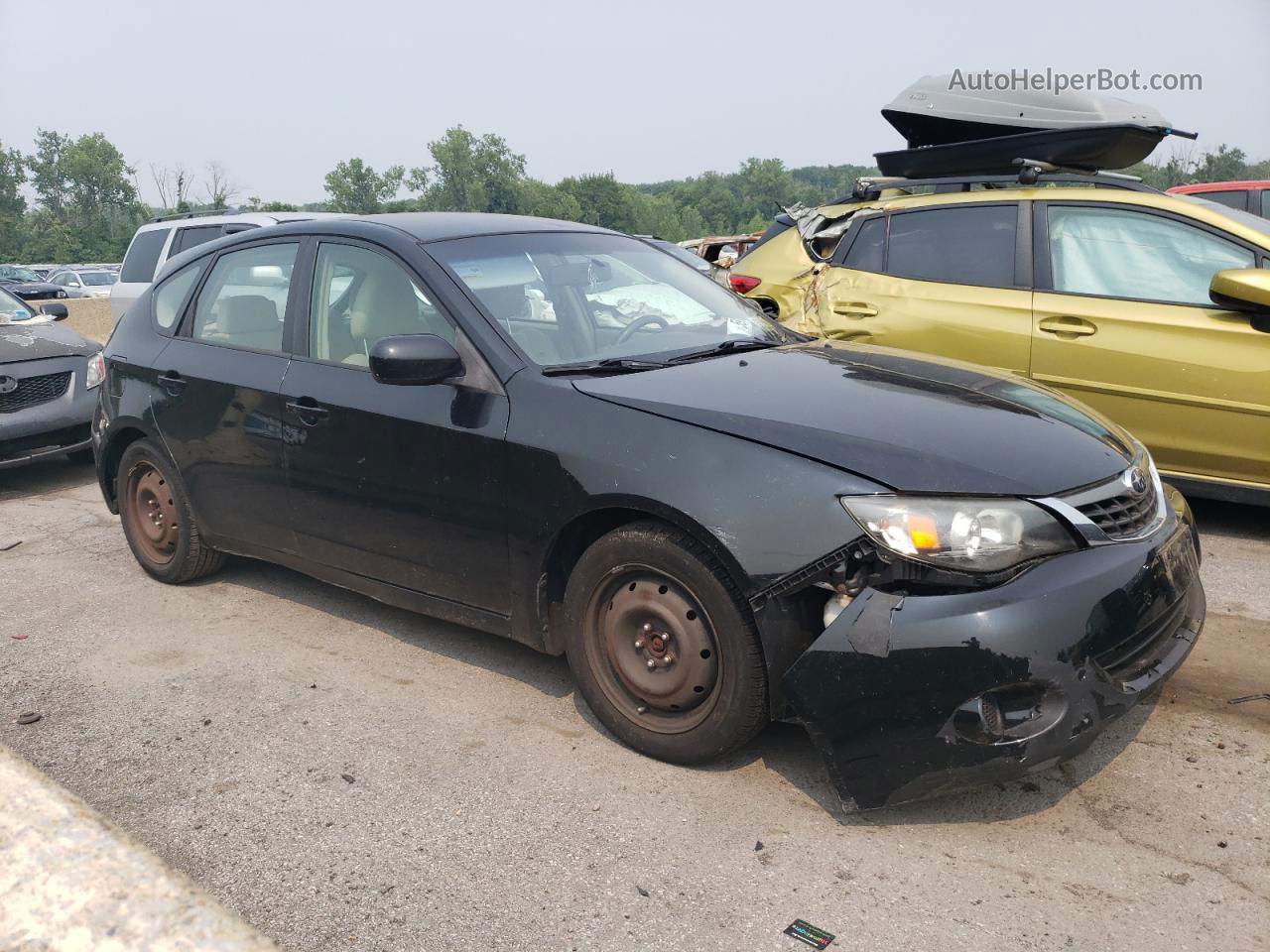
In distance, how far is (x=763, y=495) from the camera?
3049mm

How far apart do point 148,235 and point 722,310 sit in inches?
377

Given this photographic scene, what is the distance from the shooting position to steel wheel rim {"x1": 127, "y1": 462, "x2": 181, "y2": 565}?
518cm

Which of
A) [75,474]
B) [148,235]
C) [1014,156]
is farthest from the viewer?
[148,235]

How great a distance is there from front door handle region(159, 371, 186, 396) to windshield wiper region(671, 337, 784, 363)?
2.34m

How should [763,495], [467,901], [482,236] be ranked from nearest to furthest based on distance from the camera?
1. [467,901]
2. [763,495]
3. [482,236]

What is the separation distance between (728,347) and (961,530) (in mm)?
1470

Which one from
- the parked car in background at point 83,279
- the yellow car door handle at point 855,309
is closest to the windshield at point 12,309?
the yellow car door handle at point 855,309

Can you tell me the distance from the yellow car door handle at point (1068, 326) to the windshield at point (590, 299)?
1863 mm

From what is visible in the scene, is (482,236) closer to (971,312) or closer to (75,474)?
(971,312)

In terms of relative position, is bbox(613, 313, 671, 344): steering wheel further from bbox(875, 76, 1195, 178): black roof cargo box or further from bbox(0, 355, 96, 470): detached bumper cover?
bbox(0, 355, 96, 470): detached bumper cover

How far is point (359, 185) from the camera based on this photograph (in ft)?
400

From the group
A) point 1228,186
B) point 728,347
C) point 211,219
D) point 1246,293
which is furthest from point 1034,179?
point 211,219

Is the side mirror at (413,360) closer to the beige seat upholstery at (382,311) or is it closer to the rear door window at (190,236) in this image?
the beige seat upholstery at (382,311)

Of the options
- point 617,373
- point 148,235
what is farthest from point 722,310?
point 148,235
